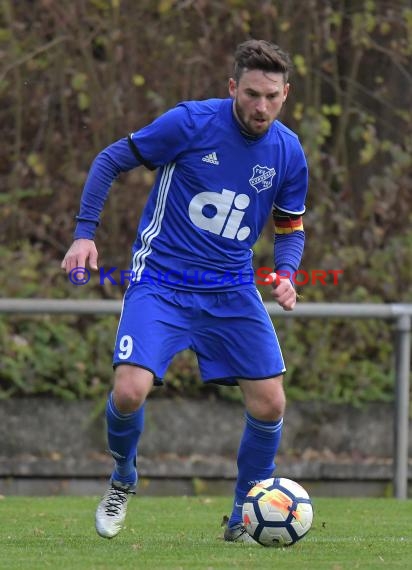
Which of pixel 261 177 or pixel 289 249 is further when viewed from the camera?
pixel 289 249

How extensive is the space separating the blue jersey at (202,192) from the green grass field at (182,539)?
117 cm

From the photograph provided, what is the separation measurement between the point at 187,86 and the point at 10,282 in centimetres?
223

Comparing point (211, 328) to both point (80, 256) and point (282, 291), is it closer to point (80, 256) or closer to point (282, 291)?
point (282, 291)

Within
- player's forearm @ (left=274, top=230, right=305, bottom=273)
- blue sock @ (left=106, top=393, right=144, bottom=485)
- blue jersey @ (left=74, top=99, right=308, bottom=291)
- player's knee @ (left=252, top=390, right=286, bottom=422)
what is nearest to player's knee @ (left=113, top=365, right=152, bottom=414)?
blue sock @ (left=106, top=393, right=144, bottom=485)

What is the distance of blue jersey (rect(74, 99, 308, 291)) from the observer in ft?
19.6

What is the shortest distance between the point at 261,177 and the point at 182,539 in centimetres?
170

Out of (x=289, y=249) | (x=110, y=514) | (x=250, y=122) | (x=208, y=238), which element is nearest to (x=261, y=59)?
(x=250, y=122)

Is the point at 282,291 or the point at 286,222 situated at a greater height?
the point at 286,222

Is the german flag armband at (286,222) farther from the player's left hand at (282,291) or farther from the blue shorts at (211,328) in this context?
the player's left hand at (282,291)

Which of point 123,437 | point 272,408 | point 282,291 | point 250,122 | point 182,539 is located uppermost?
point 250,122

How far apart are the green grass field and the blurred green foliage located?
2782 mm

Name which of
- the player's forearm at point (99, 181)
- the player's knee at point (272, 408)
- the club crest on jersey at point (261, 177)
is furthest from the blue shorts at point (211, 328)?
the club crest on jersey at point (261, 177)

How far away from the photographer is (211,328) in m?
6.01

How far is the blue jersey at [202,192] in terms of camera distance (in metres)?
5.98
